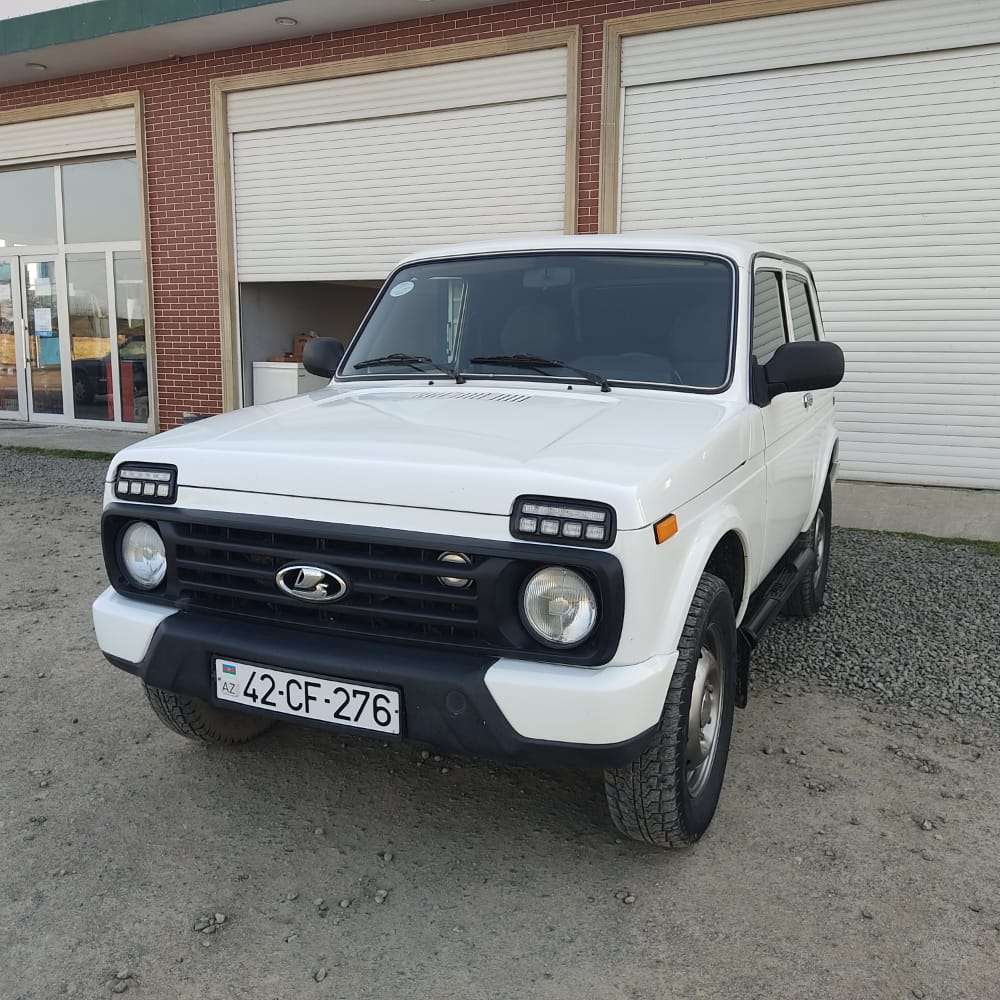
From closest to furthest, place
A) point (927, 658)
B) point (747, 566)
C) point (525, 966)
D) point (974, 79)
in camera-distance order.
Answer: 1. point (525, 966)
2. point (747, 566)
3. point (927, 658)
4. point (974, 79)

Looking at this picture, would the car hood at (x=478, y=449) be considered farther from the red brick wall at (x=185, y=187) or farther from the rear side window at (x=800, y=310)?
the red brick wall at (x=185, y=187)

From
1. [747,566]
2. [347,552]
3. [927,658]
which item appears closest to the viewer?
[347,552]

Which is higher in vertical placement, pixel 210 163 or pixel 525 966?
pixel 210 163

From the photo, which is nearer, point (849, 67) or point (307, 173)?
point (849, 67)

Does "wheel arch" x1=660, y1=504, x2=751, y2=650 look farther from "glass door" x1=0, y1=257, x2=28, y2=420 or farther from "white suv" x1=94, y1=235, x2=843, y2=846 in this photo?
"glass door" x1=0, y1=257, x2=28, y2=420

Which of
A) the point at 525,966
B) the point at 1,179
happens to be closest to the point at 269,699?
the point at 525,966

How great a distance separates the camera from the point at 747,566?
3.14 metres

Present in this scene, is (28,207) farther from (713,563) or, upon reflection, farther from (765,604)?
(713,563)

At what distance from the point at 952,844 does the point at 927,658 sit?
1.73 metres

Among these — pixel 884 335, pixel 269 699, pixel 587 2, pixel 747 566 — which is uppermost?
pixel 587 2

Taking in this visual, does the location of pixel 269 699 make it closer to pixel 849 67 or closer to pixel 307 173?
pixel 849 67

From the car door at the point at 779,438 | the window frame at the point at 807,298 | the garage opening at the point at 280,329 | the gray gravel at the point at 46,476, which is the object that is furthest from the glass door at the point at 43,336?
the car door at the point at 779,438

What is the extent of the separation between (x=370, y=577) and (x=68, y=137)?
12.3 metres

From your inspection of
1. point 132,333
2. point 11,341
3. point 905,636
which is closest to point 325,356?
point 905,636
